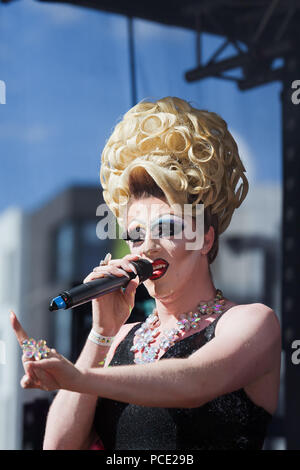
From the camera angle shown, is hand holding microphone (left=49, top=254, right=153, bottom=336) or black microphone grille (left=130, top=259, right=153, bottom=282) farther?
black microphone grille (left=130, top=259, right=153, bottom=282)

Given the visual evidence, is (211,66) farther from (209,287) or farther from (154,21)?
(209,287)

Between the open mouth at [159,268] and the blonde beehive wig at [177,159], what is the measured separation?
13 cm

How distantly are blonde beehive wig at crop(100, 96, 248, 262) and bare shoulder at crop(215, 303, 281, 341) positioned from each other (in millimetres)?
237

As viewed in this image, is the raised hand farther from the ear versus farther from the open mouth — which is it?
the ear

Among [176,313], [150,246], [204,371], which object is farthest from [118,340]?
[204,371]

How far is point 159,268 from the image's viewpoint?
145 cm

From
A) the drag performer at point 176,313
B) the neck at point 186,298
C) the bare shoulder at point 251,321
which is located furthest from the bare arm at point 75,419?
the bare shoulder at point 251,321

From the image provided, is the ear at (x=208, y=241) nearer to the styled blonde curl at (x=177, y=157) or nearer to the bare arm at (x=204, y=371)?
the styled blonde curl at (x=177, y=157)

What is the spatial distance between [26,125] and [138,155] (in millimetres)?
887

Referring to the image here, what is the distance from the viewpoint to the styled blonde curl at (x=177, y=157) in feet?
4.78

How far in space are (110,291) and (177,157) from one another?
37cm

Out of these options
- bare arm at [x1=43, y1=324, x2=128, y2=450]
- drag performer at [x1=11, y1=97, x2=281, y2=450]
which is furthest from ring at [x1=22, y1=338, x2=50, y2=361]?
bare arm at [x1=43, y1=324, x2=128, y2=450]

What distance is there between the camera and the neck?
150cm
